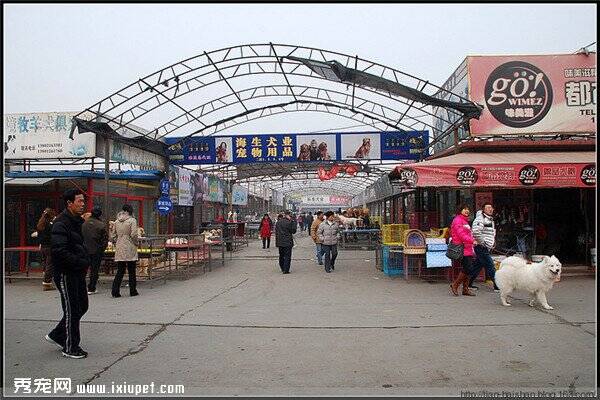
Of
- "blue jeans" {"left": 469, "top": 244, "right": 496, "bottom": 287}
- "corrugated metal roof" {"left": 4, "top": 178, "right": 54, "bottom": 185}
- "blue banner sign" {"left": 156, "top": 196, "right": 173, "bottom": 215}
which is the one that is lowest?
"blue jeans" {"left": 469, "top": 244, "right": 496, "bottom": 287}

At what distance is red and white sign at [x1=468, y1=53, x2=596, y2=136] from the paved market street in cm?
496

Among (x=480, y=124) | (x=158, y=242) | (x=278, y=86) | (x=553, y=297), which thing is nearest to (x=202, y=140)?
(x=278, y=86)

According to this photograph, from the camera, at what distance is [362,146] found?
20.7 metres

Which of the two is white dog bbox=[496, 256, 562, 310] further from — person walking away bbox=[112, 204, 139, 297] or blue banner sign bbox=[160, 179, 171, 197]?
blue banner sign bbox=[160, 179, 171, 197]

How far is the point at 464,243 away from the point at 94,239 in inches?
294

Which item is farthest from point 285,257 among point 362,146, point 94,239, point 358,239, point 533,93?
point 358,239

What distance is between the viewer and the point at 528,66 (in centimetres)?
1404

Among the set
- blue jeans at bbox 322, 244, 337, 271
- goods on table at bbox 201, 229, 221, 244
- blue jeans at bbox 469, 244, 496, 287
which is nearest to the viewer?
blue jeans at bbox 469, 244, 496, 287

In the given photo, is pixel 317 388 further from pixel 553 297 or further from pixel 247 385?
pixel 553 297

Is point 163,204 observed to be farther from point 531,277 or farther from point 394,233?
point 531,277

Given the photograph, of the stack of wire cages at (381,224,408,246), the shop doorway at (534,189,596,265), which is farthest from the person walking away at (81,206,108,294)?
the shop doorway at (534,189,596,265)

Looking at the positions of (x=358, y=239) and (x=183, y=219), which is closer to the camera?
(x=183, y=219)

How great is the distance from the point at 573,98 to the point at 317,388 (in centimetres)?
1266

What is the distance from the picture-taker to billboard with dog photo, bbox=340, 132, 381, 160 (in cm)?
2064
